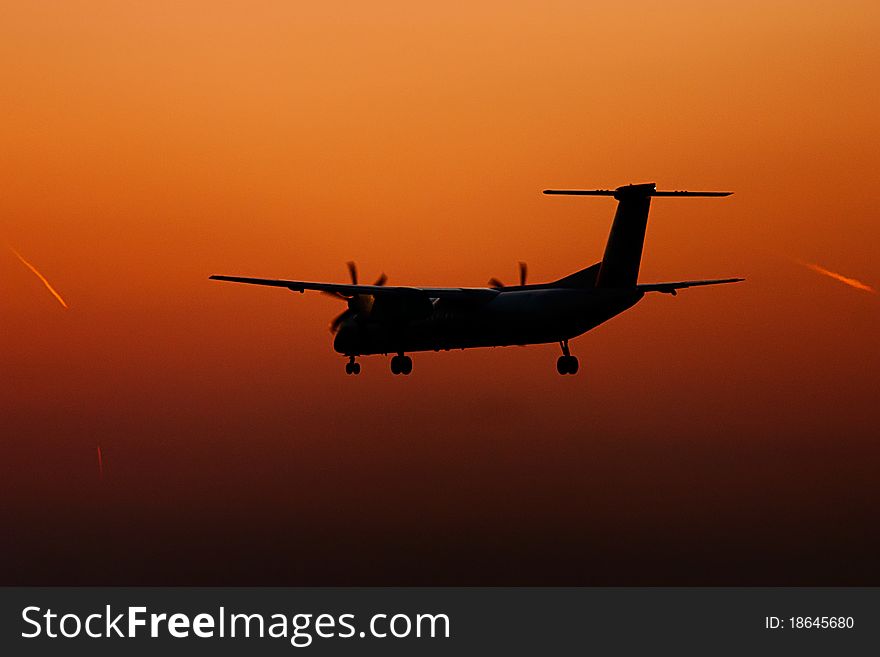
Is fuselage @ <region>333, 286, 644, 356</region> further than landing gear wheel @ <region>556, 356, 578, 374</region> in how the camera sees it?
No

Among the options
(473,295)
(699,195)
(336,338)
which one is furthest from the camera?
(336,338)

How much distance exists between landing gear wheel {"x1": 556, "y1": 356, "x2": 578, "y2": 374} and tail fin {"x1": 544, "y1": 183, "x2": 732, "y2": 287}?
506 centimetres

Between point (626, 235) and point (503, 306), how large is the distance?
238 inches

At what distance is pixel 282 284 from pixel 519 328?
11.1m

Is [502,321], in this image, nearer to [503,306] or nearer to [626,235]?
[503,306]

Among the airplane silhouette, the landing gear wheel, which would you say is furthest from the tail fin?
the landing gear wheel

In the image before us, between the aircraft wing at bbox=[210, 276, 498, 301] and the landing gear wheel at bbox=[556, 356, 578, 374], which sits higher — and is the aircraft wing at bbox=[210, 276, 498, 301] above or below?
above

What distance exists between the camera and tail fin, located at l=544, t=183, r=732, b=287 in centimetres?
6103

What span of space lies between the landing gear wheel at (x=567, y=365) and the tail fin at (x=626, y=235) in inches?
199

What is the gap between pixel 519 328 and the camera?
205 ft

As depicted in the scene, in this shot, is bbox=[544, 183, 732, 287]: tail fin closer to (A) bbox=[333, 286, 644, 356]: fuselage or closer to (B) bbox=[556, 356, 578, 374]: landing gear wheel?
(A) bbox=[333, 286, 644, 356]: fuselage

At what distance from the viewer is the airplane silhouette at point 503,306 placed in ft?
200
